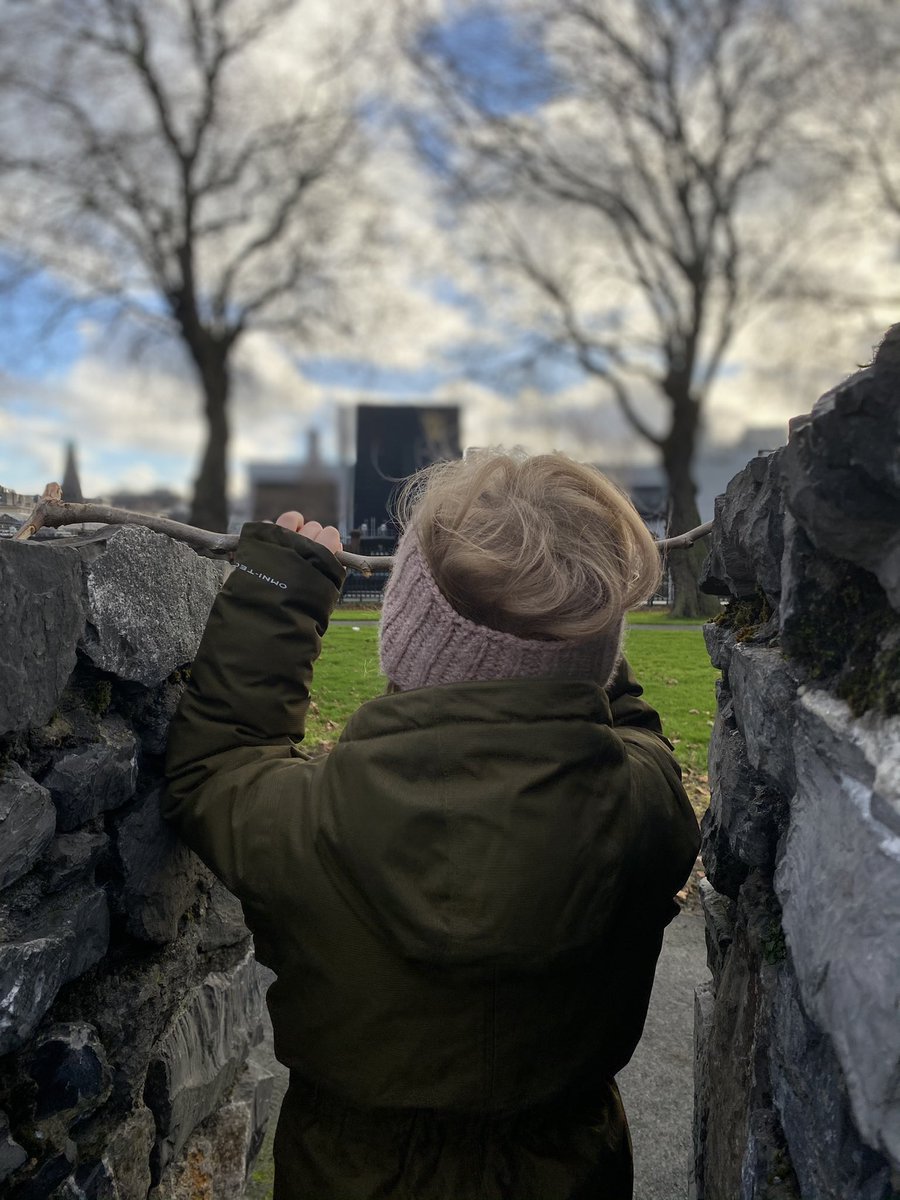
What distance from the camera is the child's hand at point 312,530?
1.87 meters

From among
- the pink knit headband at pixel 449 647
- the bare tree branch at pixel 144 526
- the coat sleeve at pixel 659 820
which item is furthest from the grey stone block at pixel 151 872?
the coat sleeve at pixel 659 820

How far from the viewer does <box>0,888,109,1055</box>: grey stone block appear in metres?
1.52

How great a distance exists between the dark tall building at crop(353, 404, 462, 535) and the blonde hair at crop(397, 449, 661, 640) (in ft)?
5.11

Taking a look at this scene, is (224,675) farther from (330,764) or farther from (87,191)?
(87,191)

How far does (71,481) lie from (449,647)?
5.52 ft

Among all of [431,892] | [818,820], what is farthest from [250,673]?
[818,820]

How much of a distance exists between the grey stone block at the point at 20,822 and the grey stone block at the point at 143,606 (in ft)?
0.98

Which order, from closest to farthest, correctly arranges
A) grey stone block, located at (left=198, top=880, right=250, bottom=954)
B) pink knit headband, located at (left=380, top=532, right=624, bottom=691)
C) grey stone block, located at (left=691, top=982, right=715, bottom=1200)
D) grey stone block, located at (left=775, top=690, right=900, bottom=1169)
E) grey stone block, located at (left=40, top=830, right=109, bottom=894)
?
grey stone block, located at (left=775, top=690, right=900, bottom=1169) < pink knit headband, located at (left=380, top=532, right=624, bottom=691) < grey stone block, located at (left=40, top=830, right=109, bottom=894) < grey stone block, located at (left=691, top=982, right=715, bottom=1200) < grey stone block, located at (left=198, top=880, right=250, bottom=954)

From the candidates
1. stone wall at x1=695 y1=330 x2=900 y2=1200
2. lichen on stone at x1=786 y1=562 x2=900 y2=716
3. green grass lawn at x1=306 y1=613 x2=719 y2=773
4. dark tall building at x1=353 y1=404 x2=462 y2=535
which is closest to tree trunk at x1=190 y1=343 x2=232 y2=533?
dark tall building at x1=353 y1=404 x2=462 y2=535

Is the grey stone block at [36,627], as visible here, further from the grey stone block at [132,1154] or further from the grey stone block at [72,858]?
the grey stone block at [132,1154]

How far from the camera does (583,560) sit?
1.49m

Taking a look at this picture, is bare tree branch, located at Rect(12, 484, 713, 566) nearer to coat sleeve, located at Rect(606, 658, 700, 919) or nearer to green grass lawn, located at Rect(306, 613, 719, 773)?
coat sleeve, located at Rect(606, 658, 700, 919)

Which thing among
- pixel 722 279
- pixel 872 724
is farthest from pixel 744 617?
pixel 722 279

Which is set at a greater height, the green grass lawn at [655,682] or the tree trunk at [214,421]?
the tree trunk at [214,421]
